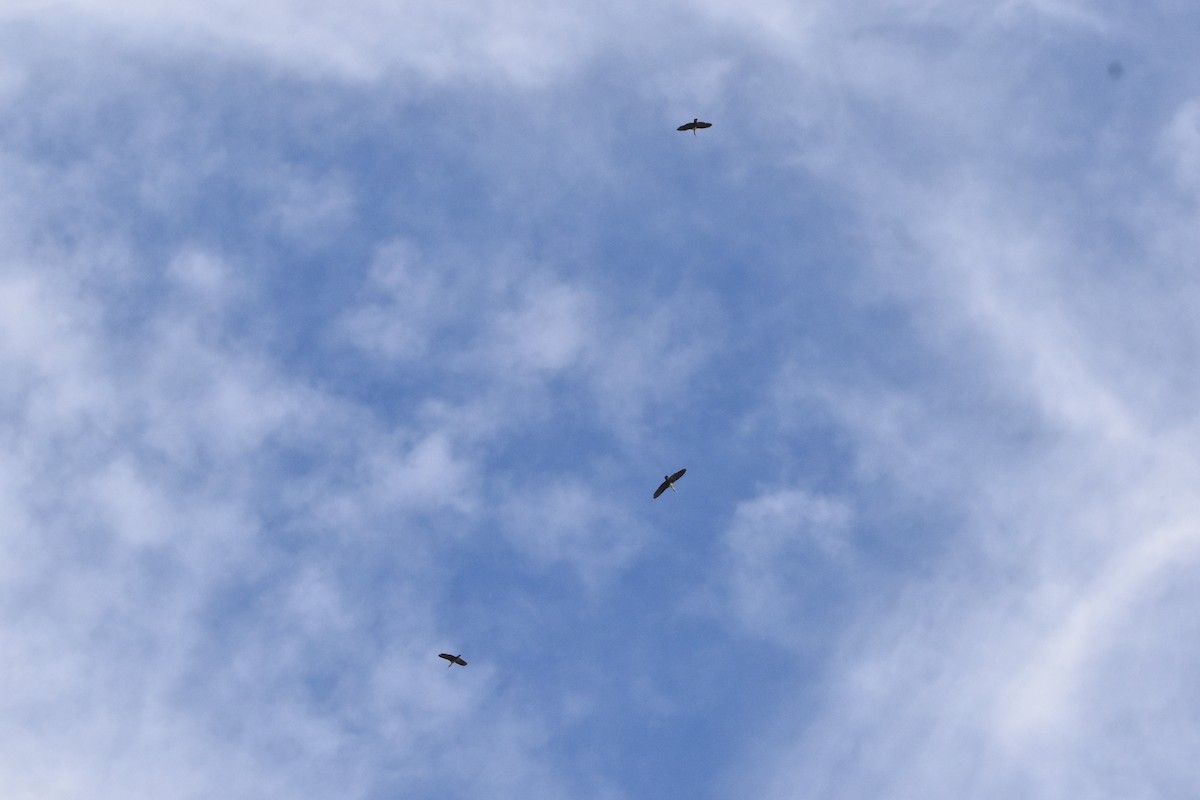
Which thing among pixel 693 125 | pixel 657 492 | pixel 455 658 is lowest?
pixel 455 658

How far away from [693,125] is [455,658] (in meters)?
85.6

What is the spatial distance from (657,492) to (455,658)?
39.0 m

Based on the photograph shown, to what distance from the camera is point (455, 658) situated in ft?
655

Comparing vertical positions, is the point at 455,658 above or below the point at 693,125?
below

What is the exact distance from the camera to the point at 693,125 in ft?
635

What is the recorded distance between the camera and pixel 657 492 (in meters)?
196

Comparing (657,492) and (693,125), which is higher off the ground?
(693,125)

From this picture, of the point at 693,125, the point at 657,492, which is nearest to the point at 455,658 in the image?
the point at 657,492

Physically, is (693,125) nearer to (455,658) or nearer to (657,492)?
(657,492)

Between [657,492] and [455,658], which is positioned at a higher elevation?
[657,492]
